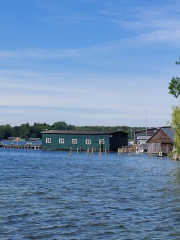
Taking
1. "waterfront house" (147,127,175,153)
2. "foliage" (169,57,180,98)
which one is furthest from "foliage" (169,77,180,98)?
"waterfront house" (147,127,175,153)

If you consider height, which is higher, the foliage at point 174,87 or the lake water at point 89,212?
the foliage at point 174,87

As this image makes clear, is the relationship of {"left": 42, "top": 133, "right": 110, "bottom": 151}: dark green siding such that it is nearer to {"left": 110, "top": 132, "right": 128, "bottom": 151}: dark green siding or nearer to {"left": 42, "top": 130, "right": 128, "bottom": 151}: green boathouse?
{"left": 42, "top": 130, "right": 128, "bottom": 151}: green boathouse

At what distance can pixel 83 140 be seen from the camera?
424ft

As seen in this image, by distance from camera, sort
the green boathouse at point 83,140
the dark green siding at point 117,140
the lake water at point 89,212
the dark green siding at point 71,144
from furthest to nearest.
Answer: the dark green siding at point 117,140
the dark green siding at point 71,144
the green boathouse at point 83,140
the lake water at point 89,212

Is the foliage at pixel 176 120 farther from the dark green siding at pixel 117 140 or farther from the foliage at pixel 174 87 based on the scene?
the dark green siding at pixel 117 140

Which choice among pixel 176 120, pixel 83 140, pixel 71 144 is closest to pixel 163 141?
pixel 83 140

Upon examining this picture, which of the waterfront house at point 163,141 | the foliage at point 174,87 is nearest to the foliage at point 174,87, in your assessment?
the foliage at point 174,87

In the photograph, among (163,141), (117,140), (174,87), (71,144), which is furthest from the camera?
(117,140)

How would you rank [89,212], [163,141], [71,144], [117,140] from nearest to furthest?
[89,212] < [163,141] < [71,144] < [117,140]

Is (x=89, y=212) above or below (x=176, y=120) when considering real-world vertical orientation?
below

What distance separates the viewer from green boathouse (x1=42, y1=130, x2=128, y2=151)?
12800 cm

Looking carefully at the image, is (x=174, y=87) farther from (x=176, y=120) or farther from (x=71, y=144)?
(x=71, y=144)

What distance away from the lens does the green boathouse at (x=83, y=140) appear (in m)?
128

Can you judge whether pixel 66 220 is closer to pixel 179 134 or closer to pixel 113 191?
pixel 113 191
